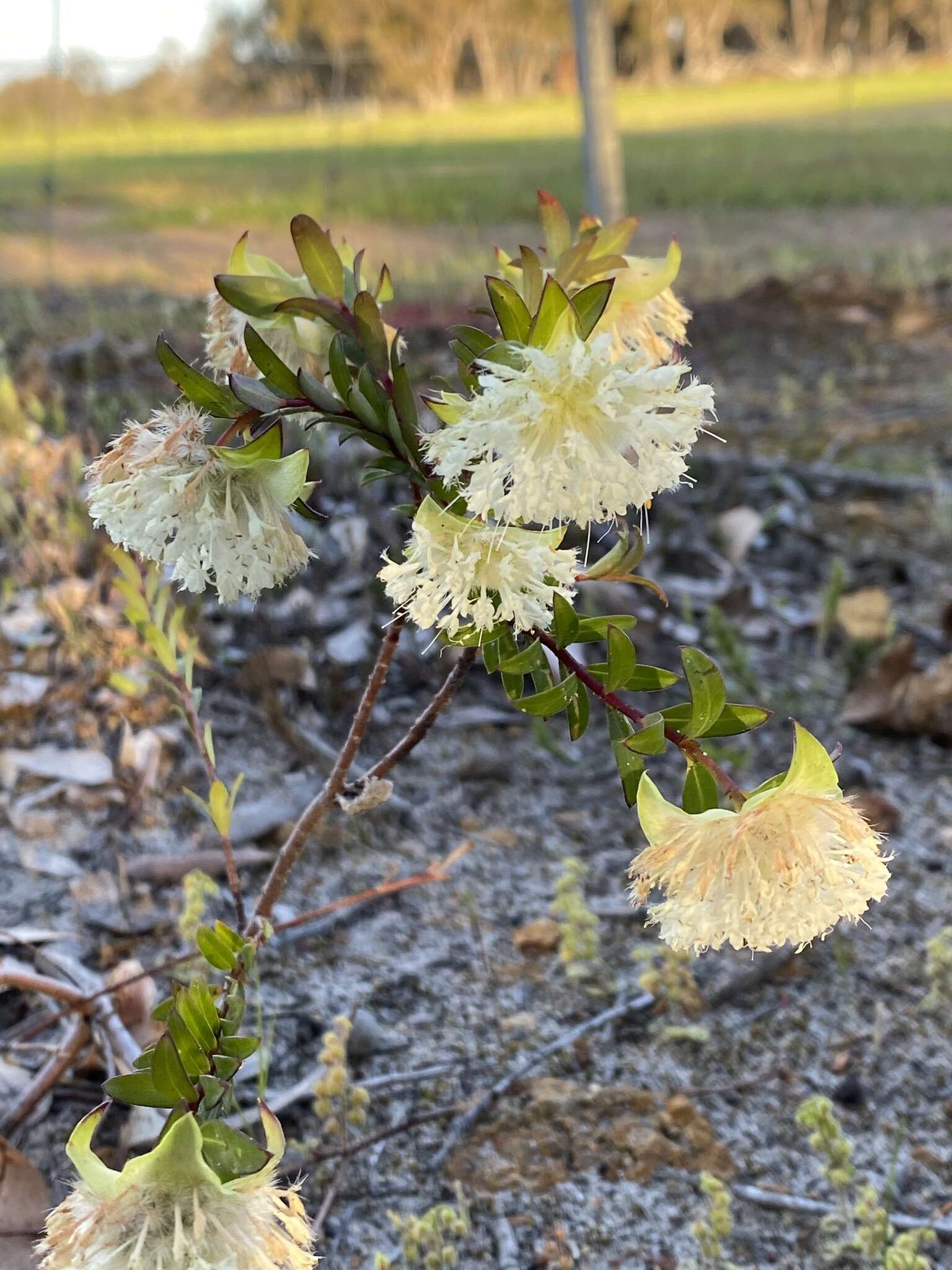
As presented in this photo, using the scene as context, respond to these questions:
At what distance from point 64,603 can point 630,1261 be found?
1.38m

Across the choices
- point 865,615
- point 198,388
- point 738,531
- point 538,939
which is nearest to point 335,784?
point 198,388

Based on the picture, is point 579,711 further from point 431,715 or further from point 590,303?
point 590,303

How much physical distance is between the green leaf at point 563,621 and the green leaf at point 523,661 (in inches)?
0.6

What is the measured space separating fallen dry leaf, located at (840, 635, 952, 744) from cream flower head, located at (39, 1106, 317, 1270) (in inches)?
56.0

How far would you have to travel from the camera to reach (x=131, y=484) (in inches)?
25.0

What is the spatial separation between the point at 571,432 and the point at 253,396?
20cm

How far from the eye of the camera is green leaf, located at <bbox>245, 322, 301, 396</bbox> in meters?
0.61

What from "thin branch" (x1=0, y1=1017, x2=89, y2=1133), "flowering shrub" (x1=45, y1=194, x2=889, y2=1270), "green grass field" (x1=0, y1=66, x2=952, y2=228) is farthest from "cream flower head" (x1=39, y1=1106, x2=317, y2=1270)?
"green grass field" (x1=0, y1=66, x2=952, y2=228)

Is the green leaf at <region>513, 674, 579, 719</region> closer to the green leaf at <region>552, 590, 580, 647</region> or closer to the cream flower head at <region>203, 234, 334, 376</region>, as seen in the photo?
the green leaf at <region>552, 590, 580, 647</region>

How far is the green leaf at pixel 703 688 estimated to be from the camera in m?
0.63

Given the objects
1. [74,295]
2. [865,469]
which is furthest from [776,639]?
[74,295]

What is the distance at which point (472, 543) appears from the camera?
596 millimetres

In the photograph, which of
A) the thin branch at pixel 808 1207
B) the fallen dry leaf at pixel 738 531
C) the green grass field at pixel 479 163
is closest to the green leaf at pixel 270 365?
the thin branch at pixel 808 1207

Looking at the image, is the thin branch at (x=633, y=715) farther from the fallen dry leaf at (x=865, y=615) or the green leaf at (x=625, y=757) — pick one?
the fallen dry leaf at (x=865, y=615)
